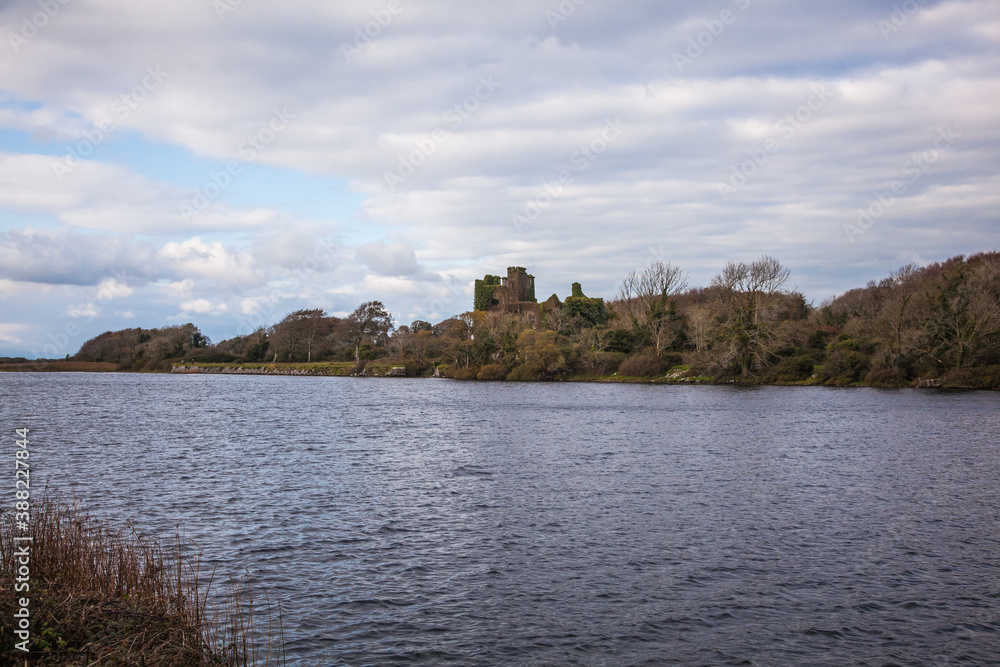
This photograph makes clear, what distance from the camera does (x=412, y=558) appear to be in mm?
13266

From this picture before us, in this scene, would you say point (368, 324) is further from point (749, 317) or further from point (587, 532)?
point (587, 532)

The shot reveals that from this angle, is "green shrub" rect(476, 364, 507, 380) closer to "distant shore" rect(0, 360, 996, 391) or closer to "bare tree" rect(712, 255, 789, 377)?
"distant shore" rect(0, 360, 996, 391)

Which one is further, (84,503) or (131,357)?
(131,357)

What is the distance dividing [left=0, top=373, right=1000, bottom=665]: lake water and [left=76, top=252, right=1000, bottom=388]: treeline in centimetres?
3463

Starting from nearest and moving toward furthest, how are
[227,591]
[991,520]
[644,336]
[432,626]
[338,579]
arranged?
[432,626], [227,591], [338,579], [991,520], [644,336]

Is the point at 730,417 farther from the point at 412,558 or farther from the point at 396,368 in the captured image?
the point at 396,368

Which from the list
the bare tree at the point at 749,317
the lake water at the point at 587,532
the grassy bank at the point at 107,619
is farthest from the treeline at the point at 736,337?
the grassy bank at the point at 107,619

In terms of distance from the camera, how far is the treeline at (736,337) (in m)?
63.8

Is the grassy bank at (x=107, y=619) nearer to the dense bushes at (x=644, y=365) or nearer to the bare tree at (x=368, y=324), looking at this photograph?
the dense bushes at (x=644, y=365)

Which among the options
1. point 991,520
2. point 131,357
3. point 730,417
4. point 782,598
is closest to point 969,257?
point 730,417

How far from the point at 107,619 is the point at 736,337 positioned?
75202 millimetres

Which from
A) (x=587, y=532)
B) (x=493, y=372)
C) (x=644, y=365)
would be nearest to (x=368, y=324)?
(x=493, y=372)

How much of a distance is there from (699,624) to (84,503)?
15.5 meters

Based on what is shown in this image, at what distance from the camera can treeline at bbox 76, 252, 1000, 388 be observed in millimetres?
63750
